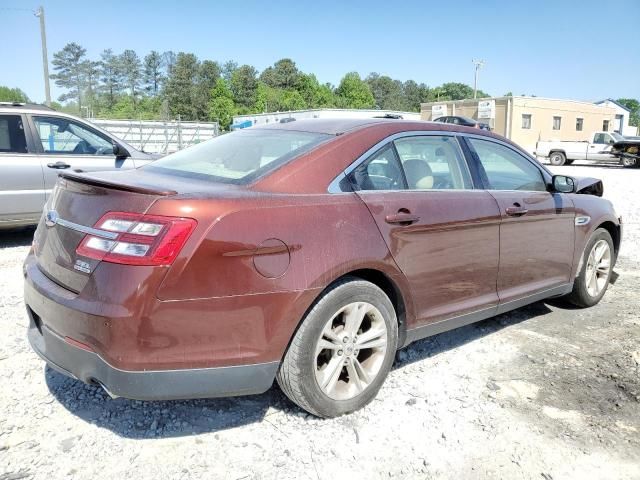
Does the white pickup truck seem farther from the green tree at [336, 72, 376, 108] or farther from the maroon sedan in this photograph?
the green tree at [336, 72, 376, 108]

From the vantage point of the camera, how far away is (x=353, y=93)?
9912 centimetres

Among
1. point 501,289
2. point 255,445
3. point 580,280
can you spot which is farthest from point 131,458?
point 580,280

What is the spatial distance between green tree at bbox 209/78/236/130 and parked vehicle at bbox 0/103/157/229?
74.6 meters

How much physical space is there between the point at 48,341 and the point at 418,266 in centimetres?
195

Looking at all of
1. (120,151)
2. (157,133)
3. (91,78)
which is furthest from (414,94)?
(120,151)

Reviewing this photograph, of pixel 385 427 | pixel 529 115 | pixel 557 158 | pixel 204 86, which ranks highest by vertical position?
pixel 204 86

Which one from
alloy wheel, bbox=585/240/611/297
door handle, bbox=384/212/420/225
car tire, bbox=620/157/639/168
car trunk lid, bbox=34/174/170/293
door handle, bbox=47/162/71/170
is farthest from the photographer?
car tire, bbox=620/157/639/168

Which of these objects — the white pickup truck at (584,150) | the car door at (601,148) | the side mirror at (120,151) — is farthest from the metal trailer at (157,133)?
the side mirror at (120,151)

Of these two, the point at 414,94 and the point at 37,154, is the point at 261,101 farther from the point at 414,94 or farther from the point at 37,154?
the point at 37,154

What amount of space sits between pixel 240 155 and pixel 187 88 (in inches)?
3810

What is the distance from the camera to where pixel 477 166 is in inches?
145

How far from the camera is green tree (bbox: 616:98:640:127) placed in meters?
108

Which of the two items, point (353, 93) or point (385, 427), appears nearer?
point (385, 427)

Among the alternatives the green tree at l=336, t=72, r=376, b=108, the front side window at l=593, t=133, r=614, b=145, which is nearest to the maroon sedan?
the front side window at l=593, t=133, r=614, b=145
